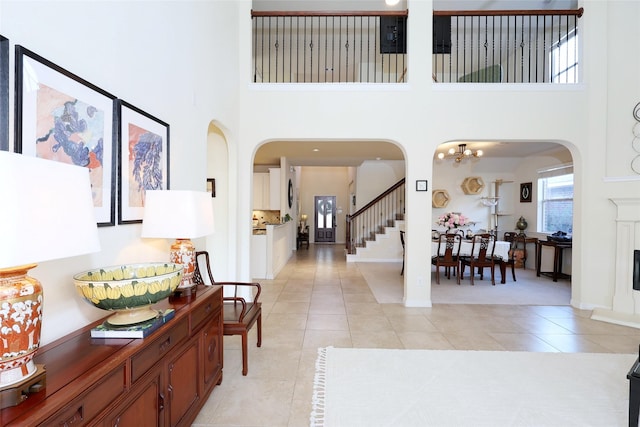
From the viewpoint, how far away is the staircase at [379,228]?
26.9ft

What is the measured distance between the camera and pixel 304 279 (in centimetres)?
599

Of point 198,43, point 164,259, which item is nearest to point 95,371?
point 164,259

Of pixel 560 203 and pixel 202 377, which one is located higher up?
pixel 560 203

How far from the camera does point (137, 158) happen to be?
2043 mm

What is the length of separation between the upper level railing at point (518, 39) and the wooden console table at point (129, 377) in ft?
16.3

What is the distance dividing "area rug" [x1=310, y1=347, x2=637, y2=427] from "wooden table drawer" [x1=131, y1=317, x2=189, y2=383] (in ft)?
3.47

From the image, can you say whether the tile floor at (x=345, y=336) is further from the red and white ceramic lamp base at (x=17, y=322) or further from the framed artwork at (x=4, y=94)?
the framed artwork at (x=4, y=94)

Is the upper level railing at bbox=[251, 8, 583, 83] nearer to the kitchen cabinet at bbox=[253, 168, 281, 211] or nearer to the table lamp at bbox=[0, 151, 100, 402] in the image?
the kitchen cabinet at bbox=[253, 168, 281, 211]

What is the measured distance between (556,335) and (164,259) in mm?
4079

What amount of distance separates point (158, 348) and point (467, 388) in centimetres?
221

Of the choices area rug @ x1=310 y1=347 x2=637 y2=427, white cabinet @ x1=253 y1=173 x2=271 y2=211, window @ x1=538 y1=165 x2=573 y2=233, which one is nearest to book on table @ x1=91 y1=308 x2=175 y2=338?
area rug @ x1=310 y1=347 x2=637 y2=427

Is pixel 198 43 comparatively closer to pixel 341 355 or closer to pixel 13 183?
pixel 13 183

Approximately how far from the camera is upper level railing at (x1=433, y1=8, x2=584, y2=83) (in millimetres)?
4309

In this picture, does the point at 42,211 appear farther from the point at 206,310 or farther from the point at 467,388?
the point at 467,388
